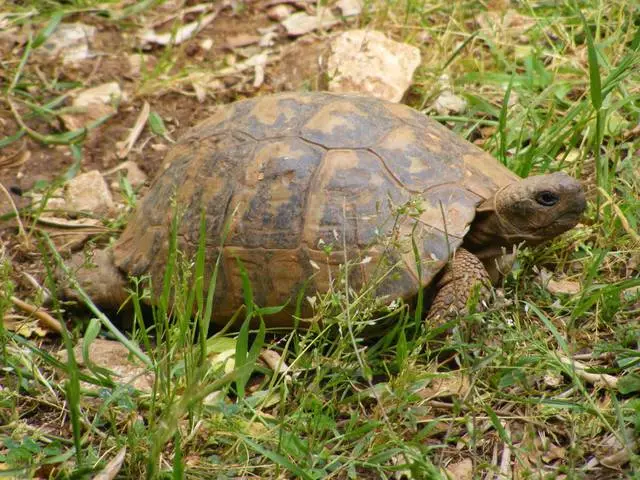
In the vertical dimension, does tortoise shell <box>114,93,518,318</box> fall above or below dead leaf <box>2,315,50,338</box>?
above

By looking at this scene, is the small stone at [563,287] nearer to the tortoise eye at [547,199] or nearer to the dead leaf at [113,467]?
the tortoise eye at [547,199]

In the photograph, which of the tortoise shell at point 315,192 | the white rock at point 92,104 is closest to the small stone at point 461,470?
the tortoise shell at point 315,192

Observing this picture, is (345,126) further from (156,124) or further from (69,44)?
(69,44)

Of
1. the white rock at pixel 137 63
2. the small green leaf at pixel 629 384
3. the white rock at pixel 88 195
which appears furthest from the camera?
the white rock at pixel 137 63

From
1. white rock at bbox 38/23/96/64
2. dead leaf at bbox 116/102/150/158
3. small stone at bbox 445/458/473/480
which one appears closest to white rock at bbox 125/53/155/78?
white rock at bbox 38/23/96/64

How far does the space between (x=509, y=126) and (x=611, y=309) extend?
1.23 meters

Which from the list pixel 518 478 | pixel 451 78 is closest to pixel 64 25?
pixel 451 78

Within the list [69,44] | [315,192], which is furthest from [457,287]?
[69,44]

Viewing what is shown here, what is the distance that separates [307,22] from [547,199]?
2731mm

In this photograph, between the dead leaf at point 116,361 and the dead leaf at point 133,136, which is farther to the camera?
the dead leaf at point 133,136

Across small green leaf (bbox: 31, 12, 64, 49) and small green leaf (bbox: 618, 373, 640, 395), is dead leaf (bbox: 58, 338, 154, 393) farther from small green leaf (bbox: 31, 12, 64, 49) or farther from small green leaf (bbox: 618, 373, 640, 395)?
small green leaf (bbox: 31, 12, 64, 49)

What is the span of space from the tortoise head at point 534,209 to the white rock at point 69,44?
9.92ft

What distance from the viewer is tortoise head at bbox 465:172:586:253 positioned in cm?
326

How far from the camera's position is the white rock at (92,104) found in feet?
16.0
